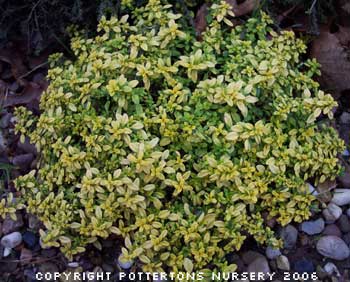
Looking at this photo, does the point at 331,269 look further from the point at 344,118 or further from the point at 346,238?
the point at 344,118

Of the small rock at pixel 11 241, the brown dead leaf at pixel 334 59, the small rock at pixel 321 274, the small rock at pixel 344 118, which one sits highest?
the brown dead leaf at pixel 334 59

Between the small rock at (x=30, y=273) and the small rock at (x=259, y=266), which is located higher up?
the small rock at (x=259, y=266)

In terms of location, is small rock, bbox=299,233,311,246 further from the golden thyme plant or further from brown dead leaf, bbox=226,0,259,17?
brown dead leaf, bbox=226,0,259,17

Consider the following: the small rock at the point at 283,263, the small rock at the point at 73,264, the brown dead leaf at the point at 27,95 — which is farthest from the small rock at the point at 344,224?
the brown dead leaf at the point at 27,95

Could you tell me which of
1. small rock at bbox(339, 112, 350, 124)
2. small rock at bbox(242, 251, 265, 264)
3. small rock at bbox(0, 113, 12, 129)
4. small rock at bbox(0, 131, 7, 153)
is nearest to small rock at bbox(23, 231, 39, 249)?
small rock at bbox(0, 131, 7, 153)

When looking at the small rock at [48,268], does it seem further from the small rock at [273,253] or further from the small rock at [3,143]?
the small rock at [273,253]

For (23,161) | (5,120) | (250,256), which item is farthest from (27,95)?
(250,256)
